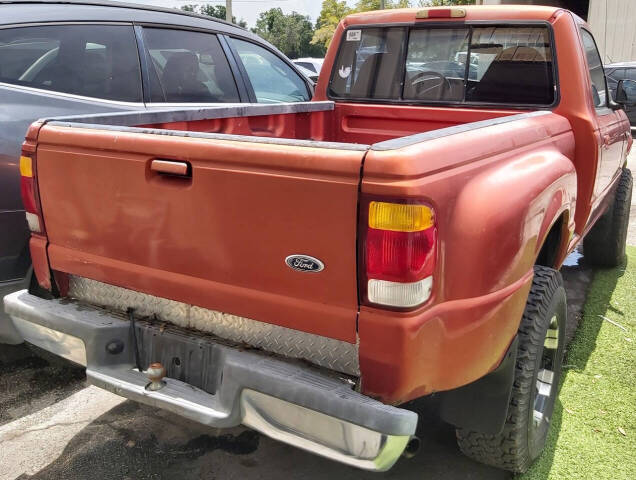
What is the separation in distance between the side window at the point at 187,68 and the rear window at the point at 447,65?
87 centimetres

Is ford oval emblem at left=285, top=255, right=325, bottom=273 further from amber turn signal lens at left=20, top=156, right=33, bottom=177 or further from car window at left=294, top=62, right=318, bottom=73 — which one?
car window at left=294, top=62, right=318, bottom=73

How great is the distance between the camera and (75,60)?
3.61 metres

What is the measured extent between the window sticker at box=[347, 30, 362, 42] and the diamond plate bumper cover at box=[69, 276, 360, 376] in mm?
2580

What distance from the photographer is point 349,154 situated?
178 centimetres

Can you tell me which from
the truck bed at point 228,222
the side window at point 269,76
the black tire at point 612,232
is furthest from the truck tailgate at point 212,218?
the black tire at point 612,232

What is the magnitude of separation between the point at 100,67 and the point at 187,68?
0.71m

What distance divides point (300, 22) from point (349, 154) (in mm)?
74671

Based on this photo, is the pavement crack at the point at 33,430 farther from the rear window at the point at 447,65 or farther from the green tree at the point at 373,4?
the green tree at the point at 373,4

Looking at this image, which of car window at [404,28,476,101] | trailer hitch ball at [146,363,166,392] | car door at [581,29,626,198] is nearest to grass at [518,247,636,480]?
car door at [581,29,626,198]

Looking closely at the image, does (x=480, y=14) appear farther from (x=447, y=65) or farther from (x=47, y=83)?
(x=47, y=83)

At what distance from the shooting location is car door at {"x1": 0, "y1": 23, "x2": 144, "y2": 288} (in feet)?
9.63

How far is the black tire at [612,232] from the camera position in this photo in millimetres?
4906

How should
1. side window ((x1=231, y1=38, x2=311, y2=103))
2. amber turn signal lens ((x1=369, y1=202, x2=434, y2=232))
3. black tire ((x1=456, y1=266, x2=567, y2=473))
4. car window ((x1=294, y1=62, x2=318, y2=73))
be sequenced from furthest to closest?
car window ((x1=294, y1=62, x2=318, y2=73)) → side window ((x1=231, y1=38, x2=311, y2=103)) → black tire ((x1=456, y1=266, x2=567, y2=473)) → amber turn signal lens ((x1=369, y1=202, x2=434, y2=232))

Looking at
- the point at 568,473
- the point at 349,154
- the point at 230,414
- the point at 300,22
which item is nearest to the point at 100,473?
the point at 230,414
